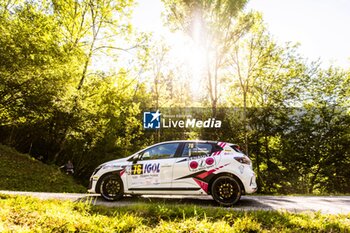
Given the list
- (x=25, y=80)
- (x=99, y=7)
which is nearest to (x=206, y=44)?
(x=99, y=7)

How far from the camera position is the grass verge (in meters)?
4.84

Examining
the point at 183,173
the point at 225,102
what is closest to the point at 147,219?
the point at 183,173

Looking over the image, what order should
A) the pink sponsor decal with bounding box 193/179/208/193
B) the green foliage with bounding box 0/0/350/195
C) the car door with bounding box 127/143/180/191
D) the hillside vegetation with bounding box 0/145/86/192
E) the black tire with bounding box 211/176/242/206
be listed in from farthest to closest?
the green foliage with bounding box 0/0/350/195, the hillside vegetation with bounding box 0/145/86/192, the car door with bounding box 127/143/180/191, the pink sponsor decal with bounding box 193/179/208/193, the black tire with bounding box 211/176/242/206

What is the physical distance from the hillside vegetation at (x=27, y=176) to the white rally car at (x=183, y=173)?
7.24m

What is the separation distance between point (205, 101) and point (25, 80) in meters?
18.6

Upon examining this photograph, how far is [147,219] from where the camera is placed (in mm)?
5520

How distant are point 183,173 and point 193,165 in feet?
1.12

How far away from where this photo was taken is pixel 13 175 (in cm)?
1414

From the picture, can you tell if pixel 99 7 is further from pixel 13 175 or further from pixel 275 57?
pixel 275 57

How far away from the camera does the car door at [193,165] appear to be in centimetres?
753

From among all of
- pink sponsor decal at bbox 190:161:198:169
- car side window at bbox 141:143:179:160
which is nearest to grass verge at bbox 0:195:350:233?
pink sponsor decal at bbox 190:161:198:169

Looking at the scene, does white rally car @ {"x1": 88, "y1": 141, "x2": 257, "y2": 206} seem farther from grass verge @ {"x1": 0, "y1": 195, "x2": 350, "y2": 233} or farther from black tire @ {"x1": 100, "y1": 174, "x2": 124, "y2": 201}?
grass verge @ {"x1": 0, "y1": 195, "x2": 350, "y2": 233}

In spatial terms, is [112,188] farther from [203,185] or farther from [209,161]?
[209,161]

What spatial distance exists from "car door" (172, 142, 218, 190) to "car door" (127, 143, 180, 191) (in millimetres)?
198
